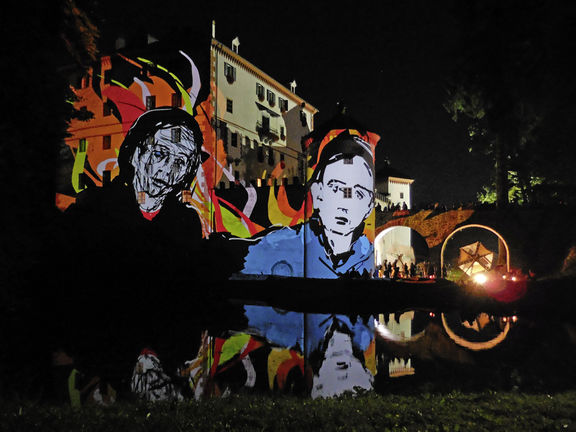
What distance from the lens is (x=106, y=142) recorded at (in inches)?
1420

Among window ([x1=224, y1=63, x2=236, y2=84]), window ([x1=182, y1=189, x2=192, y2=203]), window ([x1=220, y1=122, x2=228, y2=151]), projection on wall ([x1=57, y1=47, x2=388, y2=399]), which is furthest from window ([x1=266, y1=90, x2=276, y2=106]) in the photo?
window ([x1=182, y1=189, x2=192, y2=203])

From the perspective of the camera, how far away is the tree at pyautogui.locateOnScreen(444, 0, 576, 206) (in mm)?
20969

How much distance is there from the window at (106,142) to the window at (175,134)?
21.0 ft

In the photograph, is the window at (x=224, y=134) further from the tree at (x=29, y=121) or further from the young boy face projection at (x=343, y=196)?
the tree at (x=29, y=121)

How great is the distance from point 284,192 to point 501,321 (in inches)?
556

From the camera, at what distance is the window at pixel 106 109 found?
35875 mm

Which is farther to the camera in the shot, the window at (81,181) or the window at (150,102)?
the window at (81,181)

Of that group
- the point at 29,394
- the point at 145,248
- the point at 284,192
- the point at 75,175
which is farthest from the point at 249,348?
the point at 75,175

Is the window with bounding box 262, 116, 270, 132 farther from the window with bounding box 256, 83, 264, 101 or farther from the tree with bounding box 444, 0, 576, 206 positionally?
the tree with bounding box 444, 0, 576, 206

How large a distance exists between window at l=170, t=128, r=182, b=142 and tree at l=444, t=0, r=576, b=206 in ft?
63.9

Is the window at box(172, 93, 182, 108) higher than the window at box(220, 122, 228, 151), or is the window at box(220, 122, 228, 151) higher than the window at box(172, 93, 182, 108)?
the window at box(172, 93, 182, 108)

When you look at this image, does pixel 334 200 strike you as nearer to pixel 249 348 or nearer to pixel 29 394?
pixel 249 348

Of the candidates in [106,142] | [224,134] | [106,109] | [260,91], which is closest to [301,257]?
[224,134]

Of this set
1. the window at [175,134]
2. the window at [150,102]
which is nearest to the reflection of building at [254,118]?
the window at [175,134]
